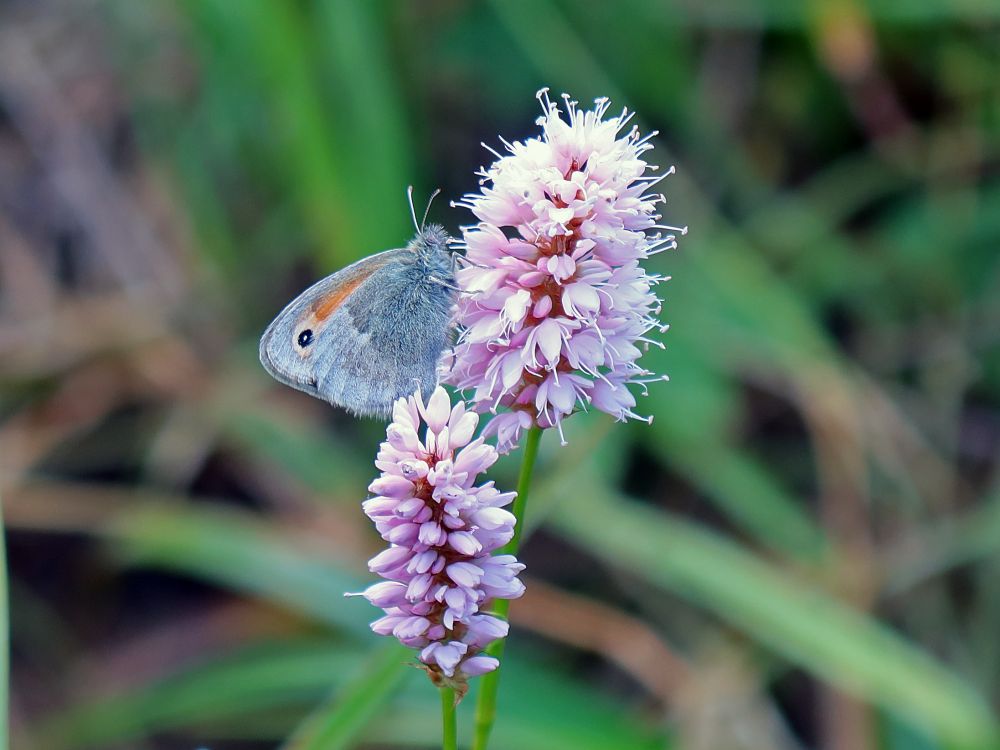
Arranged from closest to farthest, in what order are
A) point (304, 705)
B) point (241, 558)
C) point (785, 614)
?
point (785, 614) → point (304, 705) → point (241, 558)

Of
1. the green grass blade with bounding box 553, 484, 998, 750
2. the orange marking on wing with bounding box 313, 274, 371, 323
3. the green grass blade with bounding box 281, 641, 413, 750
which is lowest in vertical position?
the green grass blade with bounding box 281, 641, 413, 750

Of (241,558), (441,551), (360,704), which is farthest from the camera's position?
(241,558)

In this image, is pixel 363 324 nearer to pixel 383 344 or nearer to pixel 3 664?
pixel 383 344

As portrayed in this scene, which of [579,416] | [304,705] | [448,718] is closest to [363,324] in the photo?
[448,718]

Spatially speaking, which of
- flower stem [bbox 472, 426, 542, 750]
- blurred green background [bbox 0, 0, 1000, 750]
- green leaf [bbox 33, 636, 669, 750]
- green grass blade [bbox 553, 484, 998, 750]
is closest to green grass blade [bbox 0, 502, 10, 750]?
flower stem [bbox 472, 426, 542, 750]

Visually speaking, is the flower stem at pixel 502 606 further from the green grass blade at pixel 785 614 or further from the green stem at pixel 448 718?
the green grass blade at pixel 785 614

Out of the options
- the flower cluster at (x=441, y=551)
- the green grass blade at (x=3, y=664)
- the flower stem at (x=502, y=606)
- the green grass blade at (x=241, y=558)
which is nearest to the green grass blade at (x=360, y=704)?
the flower stem at (x=502, y=606)

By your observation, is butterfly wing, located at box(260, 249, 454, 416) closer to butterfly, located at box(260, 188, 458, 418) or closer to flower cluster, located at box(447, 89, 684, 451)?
butterfly, located at box(260, 188, 458, 418)
